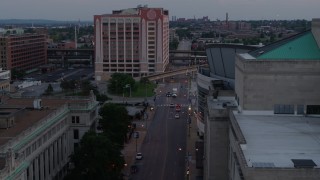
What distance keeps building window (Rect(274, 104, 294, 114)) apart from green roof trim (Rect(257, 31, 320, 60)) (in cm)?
475

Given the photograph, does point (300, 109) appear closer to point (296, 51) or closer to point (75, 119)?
point (296, 51)

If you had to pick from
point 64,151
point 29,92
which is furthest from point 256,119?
point 29,92

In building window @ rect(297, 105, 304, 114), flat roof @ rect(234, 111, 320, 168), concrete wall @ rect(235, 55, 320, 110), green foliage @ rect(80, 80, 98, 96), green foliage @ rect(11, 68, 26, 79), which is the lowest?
green foliage @ rect(80, 80, 98, 96)

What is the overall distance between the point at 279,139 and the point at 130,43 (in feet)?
480

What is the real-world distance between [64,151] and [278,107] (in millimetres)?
34298

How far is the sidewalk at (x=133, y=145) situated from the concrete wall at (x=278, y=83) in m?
27.9

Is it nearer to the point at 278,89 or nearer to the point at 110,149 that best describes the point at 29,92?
the point at 110,149

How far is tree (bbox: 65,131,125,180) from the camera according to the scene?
2304 inches

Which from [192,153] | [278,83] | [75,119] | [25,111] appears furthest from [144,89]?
[278,83]

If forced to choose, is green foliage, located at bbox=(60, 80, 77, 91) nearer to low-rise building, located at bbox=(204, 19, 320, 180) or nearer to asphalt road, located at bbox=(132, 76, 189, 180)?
asphalt road, located at bbox=(132, 76, 189, 180)

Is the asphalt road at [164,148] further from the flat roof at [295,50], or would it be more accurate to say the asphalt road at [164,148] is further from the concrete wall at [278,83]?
the flat roof at [295,50]

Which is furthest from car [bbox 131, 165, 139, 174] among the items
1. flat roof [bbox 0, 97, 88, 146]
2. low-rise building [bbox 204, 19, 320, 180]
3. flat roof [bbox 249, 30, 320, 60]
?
flat roof [bbox 249, 30, 320, 60]

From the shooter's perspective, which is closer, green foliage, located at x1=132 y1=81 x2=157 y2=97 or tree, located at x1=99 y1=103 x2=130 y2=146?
tree, located at x1=99 y1=103 x2=130 y2=146

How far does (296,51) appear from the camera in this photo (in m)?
52.1
